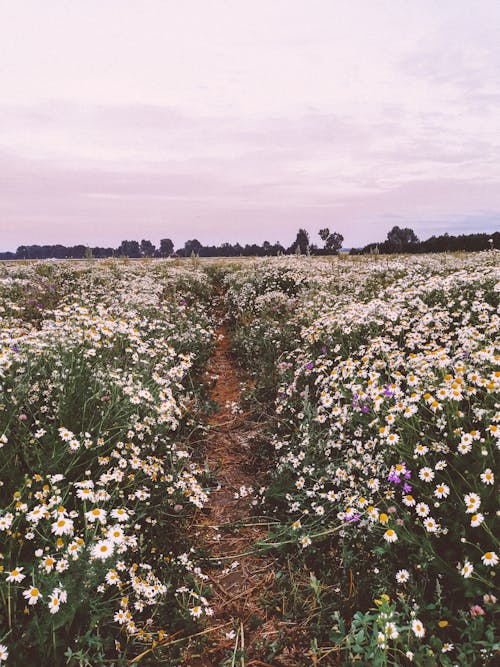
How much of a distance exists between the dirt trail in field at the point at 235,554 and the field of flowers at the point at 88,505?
0.21 metres

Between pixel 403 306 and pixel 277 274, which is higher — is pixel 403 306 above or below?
below

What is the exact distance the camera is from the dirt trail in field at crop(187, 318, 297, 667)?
8.75 ft

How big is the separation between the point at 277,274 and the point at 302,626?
12.0m

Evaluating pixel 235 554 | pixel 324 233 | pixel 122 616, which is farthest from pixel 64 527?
pixel 324 233

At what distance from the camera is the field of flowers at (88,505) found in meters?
2.24

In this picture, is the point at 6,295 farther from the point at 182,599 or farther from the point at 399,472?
the point at 399,472

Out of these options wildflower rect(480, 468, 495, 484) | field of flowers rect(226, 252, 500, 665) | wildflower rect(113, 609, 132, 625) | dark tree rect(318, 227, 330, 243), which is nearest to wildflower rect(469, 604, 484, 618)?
field of flowers rect(226, 252, 500, 665)

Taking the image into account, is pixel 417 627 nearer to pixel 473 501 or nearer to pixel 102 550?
pixel 473 501

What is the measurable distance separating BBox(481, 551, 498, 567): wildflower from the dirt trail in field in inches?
54.8

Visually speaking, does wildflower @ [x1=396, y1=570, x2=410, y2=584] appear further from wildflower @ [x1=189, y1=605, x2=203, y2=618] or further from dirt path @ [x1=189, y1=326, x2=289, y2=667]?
wildflower @ [x1=189, y1=605, x2=203, y2=618]

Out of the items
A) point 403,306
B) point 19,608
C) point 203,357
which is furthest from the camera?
point 203,357

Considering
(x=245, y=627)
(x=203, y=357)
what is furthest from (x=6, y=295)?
(x=245, y=627)

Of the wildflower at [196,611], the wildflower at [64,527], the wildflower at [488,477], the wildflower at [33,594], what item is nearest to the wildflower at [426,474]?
the wildflower at [488,477]

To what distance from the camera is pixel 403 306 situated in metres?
6.05
